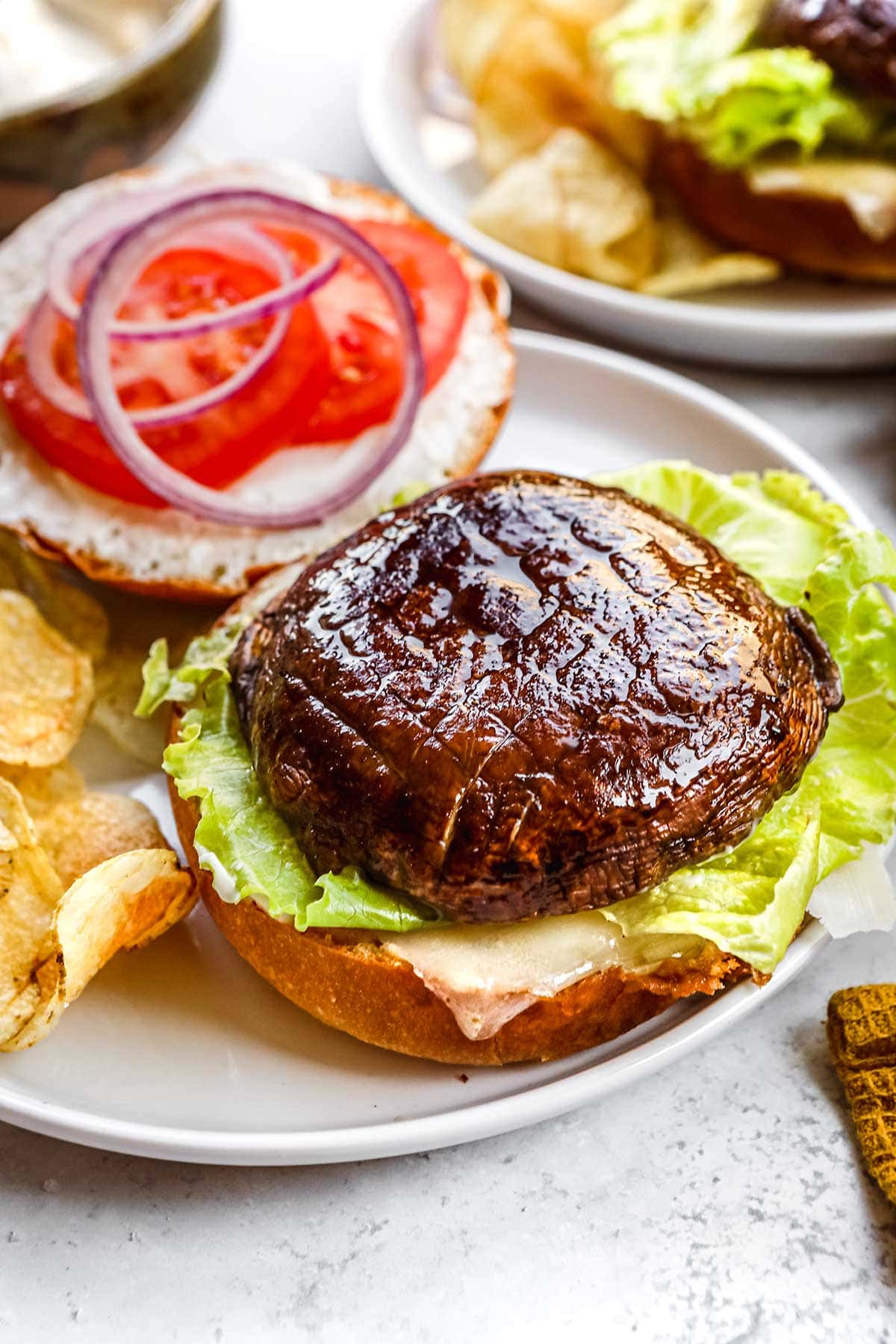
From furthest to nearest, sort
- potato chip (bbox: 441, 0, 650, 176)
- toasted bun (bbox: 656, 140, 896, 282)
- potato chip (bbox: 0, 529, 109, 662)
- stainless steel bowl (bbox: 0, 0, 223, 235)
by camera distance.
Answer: potato chip (bbox: 441, 0, 650, 176), toasted bun (bbox: 656, 140, 896, 282), stainless steel bowl (bbox: 0, 0, 223, 235), potato chip (bbox: 0, 529, 109, 662)

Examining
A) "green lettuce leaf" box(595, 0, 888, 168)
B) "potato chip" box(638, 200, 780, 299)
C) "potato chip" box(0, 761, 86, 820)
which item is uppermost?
"green lettuce leaf" box(595, 0, 888, 168)

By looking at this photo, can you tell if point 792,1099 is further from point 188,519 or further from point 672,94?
point 672,94

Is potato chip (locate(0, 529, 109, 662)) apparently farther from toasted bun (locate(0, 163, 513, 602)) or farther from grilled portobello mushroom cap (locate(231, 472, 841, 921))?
grilled portobello mushroom cap (locate(231, 472, 841, 921))

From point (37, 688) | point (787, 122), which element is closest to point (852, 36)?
point (787, 122)

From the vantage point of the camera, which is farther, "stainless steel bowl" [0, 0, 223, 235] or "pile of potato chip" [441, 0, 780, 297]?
"pile of potato chip" [441, 0, 780, 297]

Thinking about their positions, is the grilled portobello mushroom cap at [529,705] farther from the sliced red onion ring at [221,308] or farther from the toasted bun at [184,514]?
the sliced red onion ring at [221,308]

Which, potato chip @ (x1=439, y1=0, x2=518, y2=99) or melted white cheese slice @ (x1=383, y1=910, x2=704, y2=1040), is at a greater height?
potato chip @ (x1=439, y1=0, x2=518, y2=99)

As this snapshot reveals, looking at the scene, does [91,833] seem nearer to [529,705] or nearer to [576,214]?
[529,705]

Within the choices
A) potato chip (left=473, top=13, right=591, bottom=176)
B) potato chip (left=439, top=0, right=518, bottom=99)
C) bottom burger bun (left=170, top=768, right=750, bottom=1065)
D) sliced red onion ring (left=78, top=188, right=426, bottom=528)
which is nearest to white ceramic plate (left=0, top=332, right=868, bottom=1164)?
bottom burger bun (left=170, top=768, right=750, bottom=1065)
